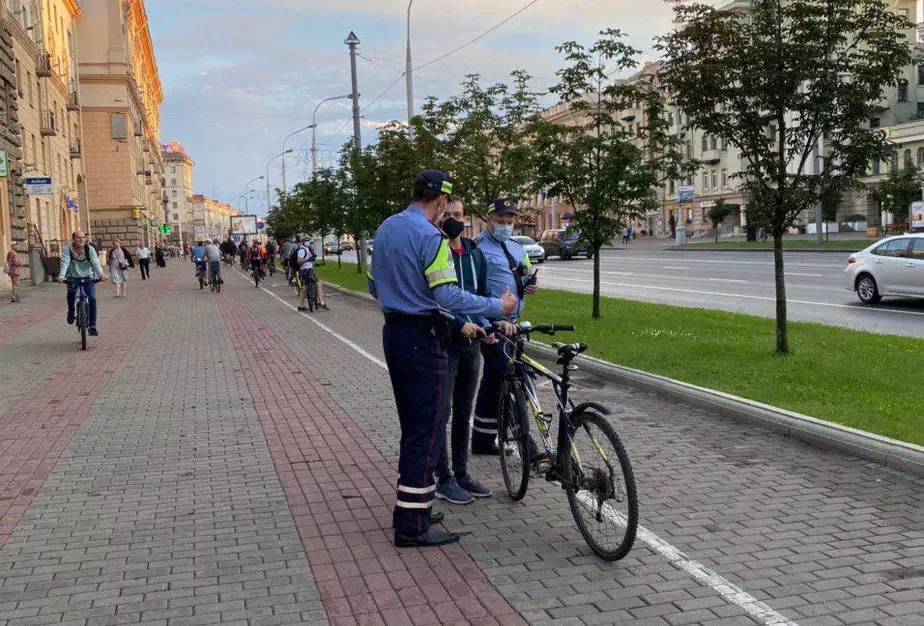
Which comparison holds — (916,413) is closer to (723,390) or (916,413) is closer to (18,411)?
Answer: (723,390)

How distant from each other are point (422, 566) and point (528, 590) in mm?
624

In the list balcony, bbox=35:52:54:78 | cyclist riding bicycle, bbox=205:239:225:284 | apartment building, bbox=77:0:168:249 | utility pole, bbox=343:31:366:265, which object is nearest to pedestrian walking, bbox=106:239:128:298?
cyclist riding bicycle, bbox=205:239:225:284

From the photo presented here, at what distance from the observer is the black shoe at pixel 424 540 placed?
16.2 ft

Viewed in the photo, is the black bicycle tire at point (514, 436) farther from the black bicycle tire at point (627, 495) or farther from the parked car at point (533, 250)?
the parked car at point (533, 250)

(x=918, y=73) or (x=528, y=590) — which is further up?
(x=918, y=73)

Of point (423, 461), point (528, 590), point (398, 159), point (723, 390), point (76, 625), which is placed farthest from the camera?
point (398, 159)

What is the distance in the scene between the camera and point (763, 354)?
10.8 meters

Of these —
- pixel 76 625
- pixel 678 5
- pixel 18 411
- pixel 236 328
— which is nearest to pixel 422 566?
pixel 76 625

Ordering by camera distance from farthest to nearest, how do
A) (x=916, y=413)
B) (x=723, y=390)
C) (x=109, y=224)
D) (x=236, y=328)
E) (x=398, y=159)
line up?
1. (x=109, y=224)
2. (x=398, y=159)
3. (x=236, y=328)
4. (x=723, y=390)
5. (x=916, y=413)

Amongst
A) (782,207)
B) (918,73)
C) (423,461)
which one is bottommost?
(423,461)

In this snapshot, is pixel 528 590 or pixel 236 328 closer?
pixel 528 590

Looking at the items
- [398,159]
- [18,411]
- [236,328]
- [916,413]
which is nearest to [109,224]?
[398,159]

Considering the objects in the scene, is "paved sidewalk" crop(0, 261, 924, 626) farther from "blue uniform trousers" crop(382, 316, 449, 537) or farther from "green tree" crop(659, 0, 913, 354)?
"green tree" crop(659, 0, 913, 354)

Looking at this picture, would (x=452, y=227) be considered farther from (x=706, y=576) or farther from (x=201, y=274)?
(x=201, y=274)
